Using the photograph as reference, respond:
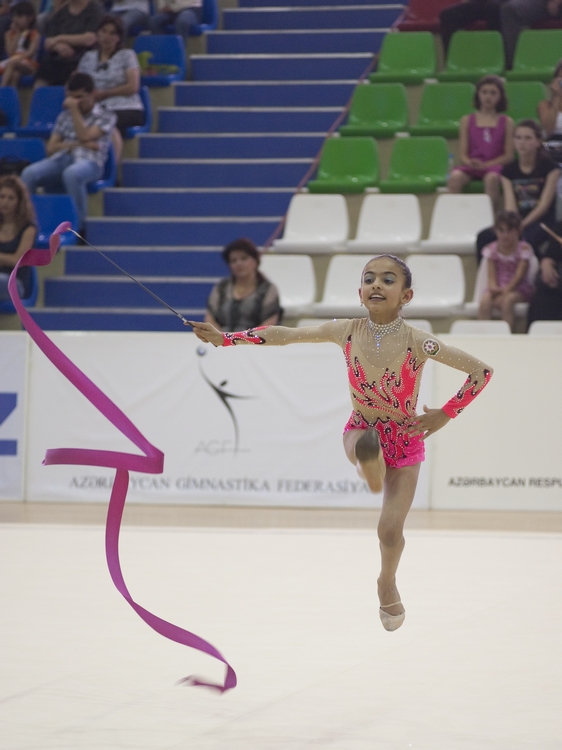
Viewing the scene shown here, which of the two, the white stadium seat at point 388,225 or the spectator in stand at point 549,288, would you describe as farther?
the white stadium seat at point 388,225

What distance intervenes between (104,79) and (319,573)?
22.8 ft

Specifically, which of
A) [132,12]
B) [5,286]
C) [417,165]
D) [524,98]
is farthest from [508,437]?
[132,12]

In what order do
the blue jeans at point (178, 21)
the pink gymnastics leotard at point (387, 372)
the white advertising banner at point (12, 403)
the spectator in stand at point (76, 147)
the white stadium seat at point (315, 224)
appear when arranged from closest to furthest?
the pink gymnastics leotard at point (387, 372) → the white advertising banner at point (12, 403) → the white stadium seat at point (315, 224) → the spectator in stand at point (76, 147) → the blue jeans at point (178, 21)

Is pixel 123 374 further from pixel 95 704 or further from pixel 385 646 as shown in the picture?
pixel 95 704

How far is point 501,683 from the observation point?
143 inches

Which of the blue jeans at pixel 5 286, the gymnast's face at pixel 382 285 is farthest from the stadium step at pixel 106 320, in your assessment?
the gymnast's face at pixel 382 285

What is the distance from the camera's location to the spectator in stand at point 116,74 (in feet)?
36.1

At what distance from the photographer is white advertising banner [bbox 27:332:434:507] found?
26.6ft

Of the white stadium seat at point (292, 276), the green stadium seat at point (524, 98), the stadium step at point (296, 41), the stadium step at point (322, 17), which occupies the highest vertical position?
the stadium step at point (322, 17)

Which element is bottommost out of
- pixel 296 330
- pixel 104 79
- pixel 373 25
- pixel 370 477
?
pixel 370 477

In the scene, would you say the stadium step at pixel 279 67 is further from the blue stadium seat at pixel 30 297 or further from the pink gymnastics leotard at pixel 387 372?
the pink gymnastics leotard at pixel 387 372

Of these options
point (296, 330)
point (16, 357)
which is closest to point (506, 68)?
point (16, 357)

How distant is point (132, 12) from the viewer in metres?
12.4

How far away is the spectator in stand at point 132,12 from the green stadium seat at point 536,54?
412cm
